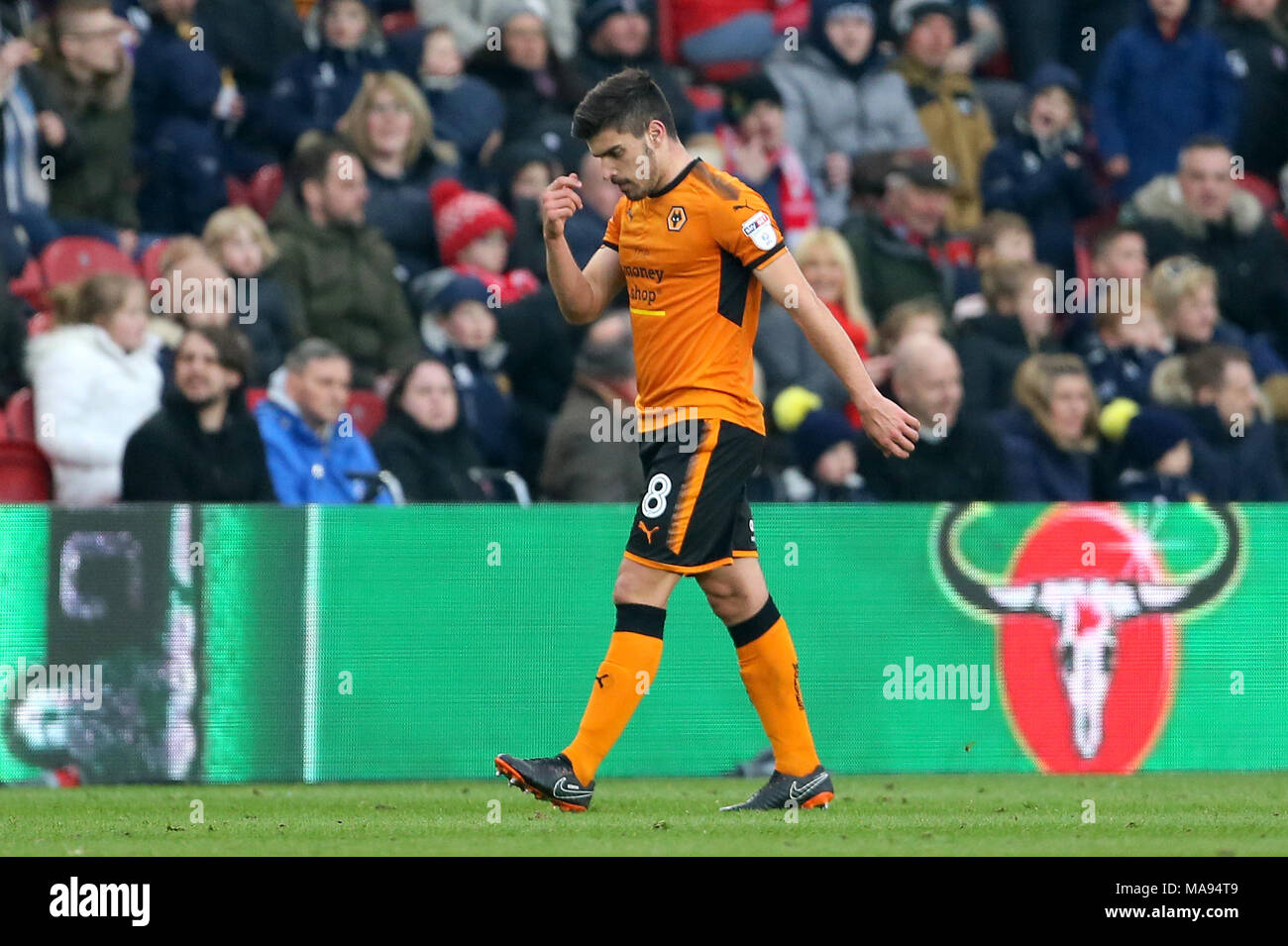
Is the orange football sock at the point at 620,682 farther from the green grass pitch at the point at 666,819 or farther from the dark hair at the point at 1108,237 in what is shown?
the dark hair at the point at 1108,237

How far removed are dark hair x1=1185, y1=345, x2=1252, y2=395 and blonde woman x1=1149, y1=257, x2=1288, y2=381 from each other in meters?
0.32

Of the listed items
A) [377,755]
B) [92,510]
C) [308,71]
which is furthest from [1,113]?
[377,755]

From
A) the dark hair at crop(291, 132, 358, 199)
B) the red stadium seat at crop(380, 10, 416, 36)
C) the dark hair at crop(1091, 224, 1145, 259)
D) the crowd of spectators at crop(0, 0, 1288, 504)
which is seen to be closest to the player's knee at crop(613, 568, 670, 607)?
the crowd of spectators at crop(0, 0, 1288, 504)

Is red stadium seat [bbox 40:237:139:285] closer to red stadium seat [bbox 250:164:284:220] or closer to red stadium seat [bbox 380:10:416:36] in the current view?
red stadium seat [bbox 250:164:284:220]

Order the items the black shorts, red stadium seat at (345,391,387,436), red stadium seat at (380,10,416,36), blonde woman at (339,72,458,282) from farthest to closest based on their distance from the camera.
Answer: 1. red stadium seat at (380,10,416,36)
2. blonde woman at (339,72,458,282)
3. red stadium seat at (345,391,387,436)
4. the black shorts

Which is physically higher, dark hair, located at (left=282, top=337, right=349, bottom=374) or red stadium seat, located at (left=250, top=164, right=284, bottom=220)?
red stadium seat, located at (left=250, top=164, right=284, bottom=220)

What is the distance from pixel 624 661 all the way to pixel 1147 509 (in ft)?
11.9

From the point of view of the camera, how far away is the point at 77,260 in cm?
1088

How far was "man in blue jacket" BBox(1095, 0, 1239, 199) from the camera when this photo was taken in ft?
45.4

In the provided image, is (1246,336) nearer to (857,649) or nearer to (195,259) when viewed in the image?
(857,649)

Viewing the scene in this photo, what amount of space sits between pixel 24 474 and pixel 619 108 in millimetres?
4196

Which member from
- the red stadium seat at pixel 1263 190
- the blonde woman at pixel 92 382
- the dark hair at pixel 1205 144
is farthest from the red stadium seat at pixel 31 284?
the red stadium seat at pixel 1263 190

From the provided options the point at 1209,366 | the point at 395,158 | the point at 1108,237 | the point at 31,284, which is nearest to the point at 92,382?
the point at 31,284

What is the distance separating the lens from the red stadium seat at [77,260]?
35.5 feet
